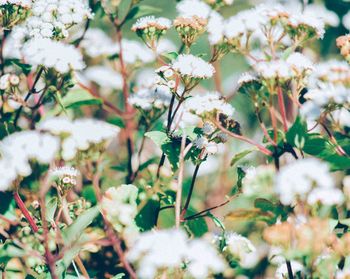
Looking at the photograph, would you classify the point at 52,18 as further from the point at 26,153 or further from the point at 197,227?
the point at 197,227

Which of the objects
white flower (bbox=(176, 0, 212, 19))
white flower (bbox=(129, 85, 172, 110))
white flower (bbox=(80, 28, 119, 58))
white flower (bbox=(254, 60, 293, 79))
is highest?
white flower (bbox=(254, 60, 293, 79))

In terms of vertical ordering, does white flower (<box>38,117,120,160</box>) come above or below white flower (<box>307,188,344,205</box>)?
above

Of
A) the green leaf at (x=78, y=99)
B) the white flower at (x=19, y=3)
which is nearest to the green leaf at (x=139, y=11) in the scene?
the green leaf at (x=78, y=99)

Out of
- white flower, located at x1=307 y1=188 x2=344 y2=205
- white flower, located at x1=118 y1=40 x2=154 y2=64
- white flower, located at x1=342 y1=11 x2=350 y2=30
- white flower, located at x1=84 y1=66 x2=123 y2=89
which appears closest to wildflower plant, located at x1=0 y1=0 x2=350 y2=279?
white flower, located at x1=307 y1=188 x2=344 y2=205

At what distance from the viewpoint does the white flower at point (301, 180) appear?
0.86m

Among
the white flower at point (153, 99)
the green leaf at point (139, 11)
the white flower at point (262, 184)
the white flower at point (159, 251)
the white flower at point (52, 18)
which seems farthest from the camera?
the green leaf at point (139, 11)

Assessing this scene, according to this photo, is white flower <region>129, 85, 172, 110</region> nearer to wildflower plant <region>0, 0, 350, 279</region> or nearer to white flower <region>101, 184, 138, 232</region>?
Result: wildflower plant <region>0, 0, 350, 279</region>

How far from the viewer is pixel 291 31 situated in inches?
42.7

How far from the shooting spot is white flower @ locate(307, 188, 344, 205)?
0.86 metres

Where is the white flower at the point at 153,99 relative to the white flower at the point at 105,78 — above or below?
above

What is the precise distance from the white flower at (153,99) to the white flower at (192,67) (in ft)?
0.71

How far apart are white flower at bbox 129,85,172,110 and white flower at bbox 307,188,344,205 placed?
0.57 meters

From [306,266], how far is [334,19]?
3.43 feet

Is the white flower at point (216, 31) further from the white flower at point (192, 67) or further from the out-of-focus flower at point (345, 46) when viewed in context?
the out-of-focus flower at point (345, 46)
